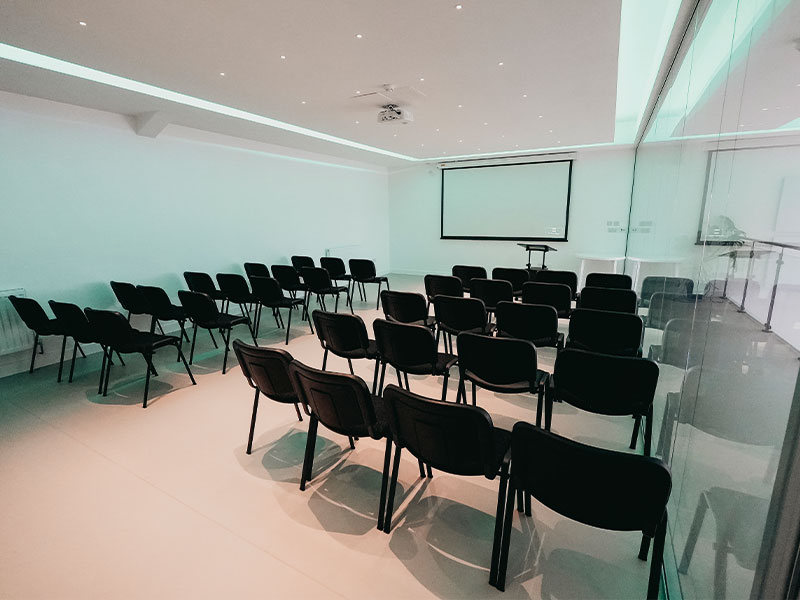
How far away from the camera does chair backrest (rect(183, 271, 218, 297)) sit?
217 inches

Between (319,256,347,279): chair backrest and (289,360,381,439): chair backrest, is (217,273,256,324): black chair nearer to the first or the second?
(319,256,347,279): chair backrest

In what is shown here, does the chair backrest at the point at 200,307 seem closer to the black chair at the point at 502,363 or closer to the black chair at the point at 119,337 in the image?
the black chair at the point at 119,337

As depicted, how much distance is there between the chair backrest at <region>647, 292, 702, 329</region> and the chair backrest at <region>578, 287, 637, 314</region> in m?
0.19

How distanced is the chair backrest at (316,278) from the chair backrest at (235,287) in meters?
0.96

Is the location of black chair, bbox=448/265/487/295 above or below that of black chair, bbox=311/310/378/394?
above

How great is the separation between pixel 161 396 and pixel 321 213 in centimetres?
610

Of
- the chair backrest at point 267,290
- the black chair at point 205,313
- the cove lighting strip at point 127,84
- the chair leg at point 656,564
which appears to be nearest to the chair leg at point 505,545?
the chair leg at point 656,564

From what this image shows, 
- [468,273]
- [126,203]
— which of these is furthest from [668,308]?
[126,203]

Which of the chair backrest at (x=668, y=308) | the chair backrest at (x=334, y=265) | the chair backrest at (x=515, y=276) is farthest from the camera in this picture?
the chair backrest at (x=334, y=265)

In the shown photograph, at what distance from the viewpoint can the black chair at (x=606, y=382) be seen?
2219 millimetres

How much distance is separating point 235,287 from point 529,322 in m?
4.19

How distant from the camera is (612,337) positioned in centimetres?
322

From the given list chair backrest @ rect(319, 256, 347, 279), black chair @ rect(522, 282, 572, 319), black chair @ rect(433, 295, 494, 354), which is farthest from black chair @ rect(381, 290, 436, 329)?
chair backrest @ rect(319, 256, 347, 279)

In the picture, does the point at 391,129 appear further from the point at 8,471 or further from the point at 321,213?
the point at 8,471
